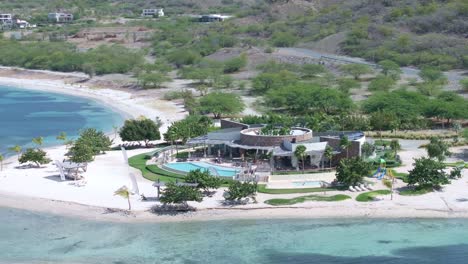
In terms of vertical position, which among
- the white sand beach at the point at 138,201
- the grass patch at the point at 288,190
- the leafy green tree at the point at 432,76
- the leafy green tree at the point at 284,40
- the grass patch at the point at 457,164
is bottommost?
the white sand beach at the point at 138,201

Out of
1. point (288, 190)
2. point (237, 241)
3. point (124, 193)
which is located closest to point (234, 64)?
point (288, 190)

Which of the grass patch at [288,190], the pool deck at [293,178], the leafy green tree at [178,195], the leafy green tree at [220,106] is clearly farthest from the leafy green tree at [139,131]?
the leafy green tree at [178,195]

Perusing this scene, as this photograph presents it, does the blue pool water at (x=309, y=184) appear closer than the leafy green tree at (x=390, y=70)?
Yes

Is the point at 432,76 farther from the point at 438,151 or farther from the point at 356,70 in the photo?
the point at 438,151

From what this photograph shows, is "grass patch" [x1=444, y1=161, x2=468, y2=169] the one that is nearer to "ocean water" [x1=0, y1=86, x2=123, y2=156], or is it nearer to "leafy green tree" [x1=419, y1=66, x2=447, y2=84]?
"ocean water" [x1=0, y1=86, x2=123, y2=156]

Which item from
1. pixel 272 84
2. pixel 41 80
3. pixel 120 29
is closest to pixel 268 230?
pixel 272 84

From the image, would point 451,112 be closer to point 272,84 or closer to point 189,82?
point 272,84

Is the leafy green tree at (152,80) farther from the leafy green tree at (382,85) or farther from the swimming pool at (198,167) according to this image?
the swimming pool at (198,167)
